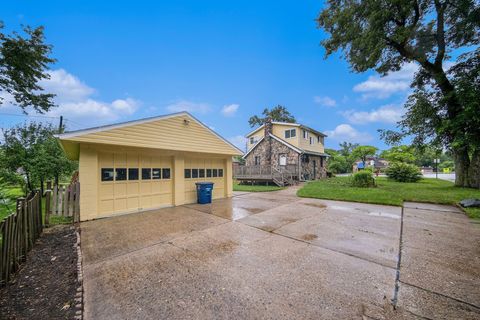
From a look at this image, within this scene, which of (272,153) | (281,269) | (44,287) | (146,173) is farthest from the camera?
(272,153)

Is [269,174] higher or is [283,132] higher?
[283,132]

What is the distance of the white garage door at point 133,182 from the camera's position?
638 cm

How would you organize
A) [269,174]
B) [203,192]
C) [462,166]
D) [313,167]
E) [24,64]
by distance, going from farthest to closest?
[313,167] → [269,174] → [462,166] → [24,64] → [203,192]

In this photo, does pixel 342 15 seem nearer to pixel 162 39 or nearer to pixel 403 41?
pixel 403 41

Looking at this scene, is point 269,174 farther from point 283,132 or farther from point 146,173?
point 146,173

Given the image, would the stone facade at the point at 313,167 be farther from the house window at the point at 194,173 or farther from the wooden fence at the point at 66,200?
the wooden fence at the point at 66,200

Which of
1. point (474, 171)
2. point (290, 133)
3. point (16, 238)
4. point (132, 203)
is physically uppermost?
point (290, 133)

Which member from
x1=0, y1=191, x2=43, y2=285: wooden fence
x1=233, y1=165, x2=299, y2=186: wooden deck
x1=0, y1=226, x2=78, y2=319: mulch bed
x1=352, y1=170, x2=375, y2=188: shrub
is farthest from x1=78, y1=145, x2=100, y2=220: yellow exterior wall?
x1=352, y1=170, x2=375, y2=188: shrub

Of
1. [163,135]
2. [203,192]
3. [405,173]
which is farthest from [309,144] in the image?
[163,135]

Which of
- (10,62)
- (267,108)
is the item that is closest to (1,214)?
(10,62)

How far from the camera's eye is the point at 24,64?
32.1 ft

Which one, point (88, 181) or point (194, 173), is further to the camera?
point (194, 173)

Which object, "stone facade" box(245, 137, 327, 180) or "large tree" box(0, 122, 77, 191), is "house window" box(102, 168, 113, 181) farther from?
"stone facade" box(245, 137, 327, 180)

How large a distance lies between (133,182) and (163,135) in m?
2.14
